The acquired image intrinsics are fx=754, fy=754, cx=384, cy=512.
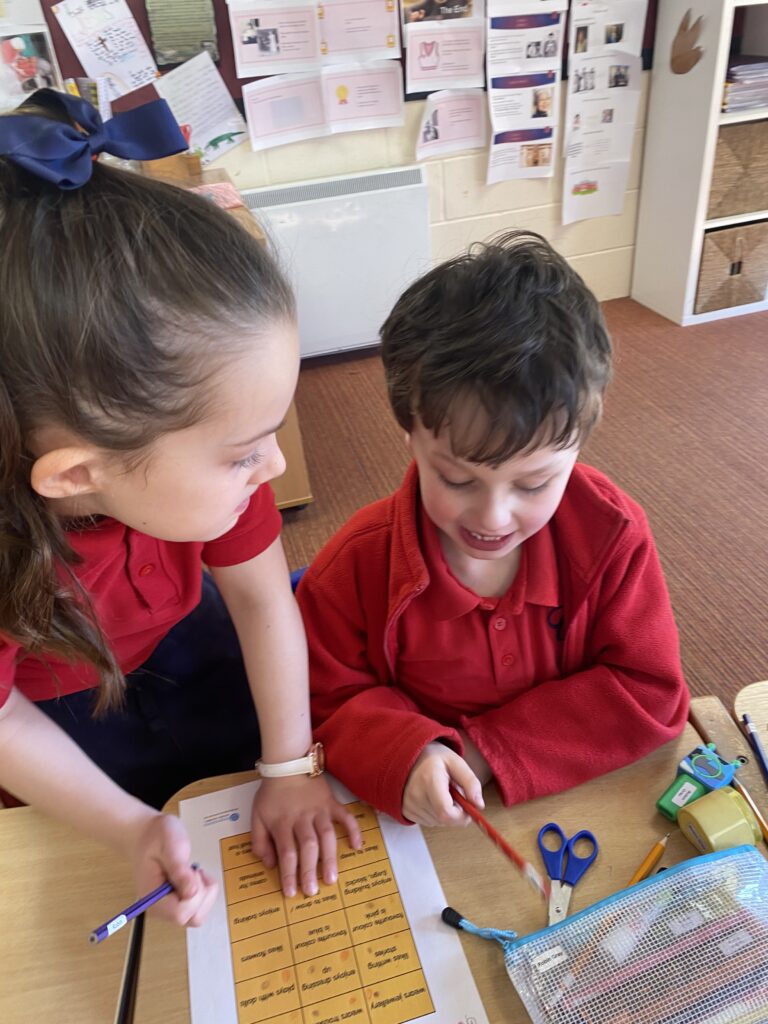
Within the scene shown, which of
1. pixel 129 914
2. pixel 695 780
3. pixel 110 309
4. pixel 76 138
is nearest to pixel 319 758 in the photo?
pixel 129 914

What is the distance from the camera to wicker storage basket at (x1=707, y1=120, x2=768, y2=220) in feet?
8.41

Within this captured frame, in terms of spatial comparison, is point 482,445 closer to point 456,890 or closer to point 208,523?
point 208,523

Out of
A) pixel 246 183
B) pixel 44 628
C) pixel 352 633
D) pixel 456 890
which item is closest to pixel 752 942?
pixel 456 890

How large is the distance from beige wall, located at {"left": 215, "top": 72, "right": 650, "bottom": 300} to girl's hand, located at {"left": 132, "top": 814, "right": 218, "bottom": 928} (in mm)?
2167

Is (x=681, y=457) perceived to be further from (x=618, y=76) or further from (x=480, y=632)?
(x=480, y=632)

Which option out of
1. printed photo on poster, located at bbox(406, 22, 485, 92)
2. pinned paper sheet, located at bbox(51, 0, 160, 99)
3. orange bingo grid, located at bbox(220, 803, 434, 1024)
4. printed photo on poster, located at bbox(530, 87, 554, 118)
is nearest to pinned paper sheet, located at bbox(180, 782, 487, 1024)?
orange bingo grid, located at bbox(220, 803, 434, 1024)

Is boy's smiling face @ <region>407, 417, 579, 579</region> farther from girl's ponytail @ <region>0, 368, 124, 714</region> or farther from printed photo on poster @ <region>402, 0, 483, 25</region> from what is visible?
printed photo on poster @ <region>402, 0, 483, 25</region>

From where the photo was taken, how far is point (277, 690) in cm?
77

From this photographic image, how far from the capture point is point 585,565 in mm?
758

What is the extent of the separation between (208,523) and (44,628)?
0.57 ft

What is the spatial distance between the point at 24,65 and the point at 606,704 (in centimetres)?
243

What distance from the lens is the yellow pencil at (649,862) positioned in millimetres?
583

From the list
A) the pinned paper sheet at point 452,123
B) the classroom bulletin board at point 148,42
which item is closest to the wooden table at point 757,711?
the classroom bulletin board at point 148,42

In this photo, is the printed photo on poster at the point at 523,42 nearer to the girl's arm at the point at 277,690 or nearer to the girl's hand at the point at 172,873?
the girl's arm at the point at 277,690
